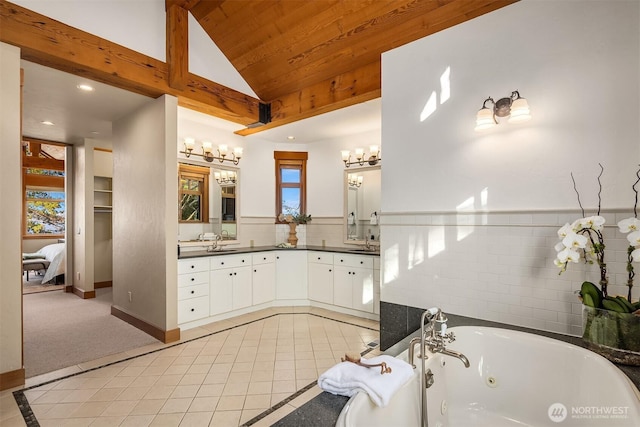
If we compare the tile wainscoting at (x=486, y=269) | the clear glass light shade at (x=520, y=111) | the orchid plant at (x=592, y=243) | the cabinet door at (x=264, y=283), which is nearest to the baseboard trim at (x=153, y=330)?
the cabinet door at (x=264, y=283)

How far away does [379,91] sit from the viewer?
3197 millimetres

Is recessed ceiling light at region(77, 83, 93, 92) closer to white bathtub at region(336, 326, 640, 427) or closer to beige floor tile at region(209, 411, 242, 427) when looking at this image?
beige floor tile at region(209, 411, 242, 427)

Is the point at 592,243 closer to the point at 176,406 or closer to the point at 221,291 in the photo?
the point at 176,406

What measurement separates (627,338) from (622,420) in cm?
49

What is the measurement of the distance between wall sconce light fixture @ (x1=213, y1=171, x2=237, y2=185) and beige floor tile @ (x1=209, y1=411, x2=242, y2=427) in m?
3.42

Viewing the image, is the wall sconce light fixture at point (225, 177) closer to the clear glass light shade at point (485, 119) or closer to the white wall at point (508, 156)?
the white wall at point (508, 156)

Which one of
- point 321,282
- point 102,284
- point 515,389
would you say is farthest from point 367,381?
point 102,284

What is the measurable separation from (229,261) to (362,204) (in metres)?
2.14

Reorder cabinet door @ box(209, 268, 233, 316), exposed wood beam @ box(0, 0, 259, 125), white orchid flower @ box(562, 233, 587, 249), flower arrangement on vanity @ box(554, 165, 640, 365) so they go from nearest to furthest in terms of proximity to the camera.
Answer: flower arrangement on vanity @ box(554, 165, 640, 365) < white orchid flower @ box(562, 233, 587, 249) < exposed wood beam @ box(0, 0, 259, 125) < cabinet door @ box(209, 268, 233, 316)

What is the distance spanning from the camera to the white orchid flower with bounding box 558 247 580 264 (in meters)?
1.80

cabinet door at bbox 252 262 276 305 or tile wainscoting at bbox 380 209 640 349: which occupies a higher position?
tile wainscoting at bbox 380 209 640 349

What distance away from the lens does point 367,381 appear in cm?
134

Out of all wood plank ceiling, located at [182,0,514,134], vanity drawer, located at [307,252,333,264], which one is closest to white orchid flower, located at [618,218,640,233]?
wood plank ceiling, located at [182,0,514,134]

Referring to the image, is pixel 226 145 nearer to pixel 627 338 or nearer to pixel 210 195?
pixel 210 195
